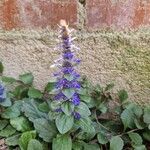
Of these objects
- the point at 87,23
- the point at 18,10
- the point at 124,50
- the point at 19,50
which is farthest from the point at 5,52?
the point at 124,50

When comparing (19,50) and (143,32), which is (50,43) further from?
(143,32)

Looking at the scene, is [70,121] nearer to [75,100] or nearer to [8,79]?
[75,100]

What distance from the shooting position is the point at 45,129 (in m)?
1.58

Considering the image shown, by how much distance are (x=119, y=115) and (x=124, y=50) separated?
24 cm

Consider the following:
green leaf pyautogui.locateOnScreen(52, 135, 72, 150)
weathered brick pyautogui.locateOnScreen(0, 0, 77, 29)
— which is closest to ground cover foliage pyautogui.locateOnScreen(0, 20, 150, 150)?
green leaf pyautogui.locateOnScreen(52, 135, 72, 150)

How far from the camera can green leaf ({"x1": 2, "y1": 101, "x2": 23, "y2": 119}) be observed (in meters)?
1.66

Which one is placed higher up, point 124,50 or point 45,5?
point 45,5

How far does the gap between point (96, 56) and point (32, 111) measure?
0.31 meters

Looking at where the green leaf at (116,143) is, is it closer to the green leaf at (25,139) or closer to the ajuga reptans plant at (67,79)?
the ajuga reptans plant at (67,79)

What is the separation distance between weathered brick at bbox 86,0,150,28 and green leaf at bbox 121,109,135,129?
12.2 inches

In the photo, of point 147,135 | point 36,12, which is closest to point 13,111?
point 36,12

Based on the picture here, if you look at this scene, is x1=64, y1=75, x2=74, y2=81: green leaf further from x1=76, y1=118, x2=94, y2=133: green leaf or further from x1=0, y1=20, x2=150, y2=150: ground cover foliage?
x1=76, y1=118, x2=94, y2=133: green leaf

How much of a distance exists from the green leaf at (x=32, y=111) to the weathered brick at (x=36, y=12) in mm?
295

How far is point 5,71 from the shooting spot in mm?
1833
